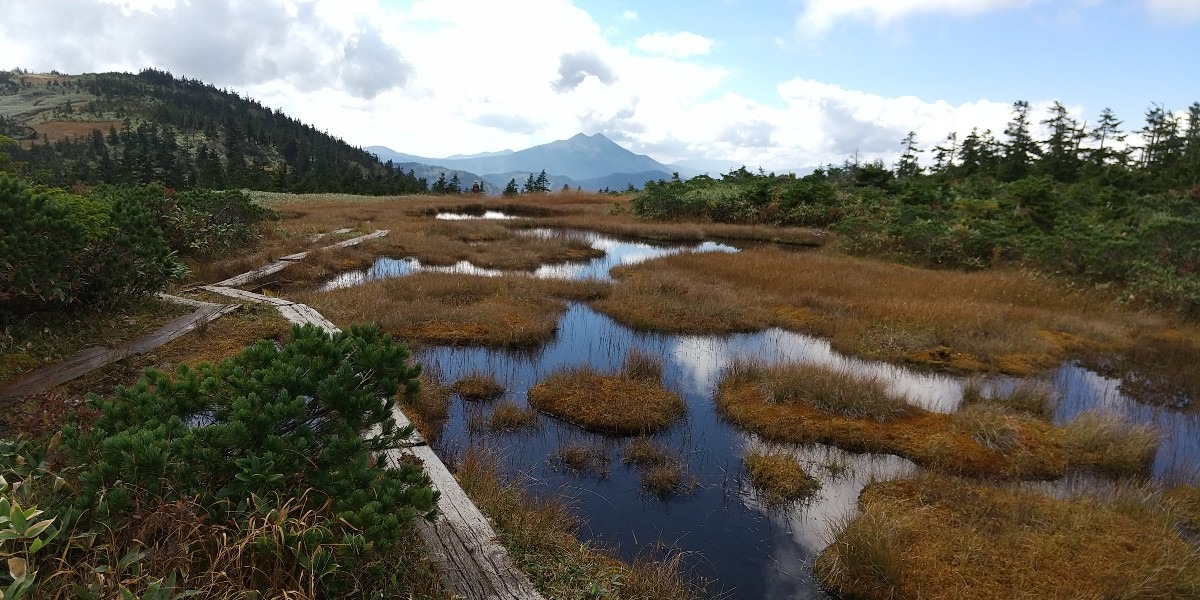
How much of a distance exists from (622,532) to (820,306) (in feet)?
33.5

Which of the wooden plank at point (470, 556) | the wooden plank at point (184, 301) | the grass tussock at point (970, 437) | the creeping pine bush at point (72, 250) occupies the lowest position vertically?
the grass tussock at point (970, 437)

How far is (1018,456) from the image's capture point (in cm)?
697

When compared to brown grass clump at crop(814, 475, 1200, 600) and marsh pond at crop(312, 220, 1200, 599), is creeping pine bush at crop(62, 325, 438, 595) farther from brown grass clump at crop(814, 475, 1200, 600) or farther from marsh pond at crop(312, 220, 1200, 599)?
brown grass clump at crop(814, 475, 1200, 600)

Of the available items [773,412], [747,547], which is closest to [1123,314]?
[773,412]

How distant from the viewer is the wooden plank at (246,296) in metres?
10.9

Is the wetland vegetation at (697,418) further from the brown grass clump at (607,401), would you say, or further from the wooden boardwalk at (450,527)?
the wooden boardwalk at (450,527)

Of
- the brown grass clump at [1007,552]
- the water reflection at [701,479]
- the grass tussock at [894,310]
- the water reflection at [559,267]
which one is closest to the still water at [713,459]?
the water reflection at [701,479]

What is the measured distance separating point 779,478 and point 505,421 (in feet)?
11.9

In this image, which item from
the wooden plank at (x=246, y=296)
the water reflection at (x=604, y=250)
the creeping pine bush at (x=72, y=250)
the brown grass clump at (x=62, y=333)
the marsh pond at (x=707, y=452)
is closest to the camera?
the marsh pond at (x=707, y=452)

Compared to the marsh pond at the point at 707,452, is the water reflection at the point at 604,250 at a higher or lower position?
higher

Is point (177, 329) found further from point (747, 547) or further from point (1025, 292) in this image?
point (1025, 292)

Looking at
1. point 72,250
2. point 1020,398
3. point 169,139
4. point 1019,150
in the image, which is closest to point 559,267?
point 72,250

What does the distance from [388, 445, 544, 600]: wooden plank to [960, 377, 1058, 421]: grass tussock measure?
7.31 meters

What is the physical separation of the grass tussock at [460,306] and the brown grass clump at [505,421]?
326cm
